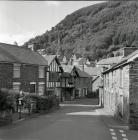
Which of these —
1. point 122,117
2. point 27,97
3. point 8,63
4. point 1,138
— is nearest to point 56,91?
A: point 8,63

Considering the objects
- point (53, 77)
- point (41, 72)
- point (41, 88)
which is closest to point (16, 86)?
point (41, 72)

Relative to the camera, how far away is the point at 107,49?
181750 millimetres

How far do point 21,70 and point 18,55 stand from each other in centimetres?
237

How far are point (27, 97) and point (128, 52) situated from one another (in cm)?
1108

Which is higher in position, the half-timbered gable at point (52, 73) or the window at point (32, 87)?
the half-timbered gable at point (52, 73)

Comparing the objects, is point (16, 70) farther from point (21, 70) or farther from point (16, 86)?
point (16, 86)

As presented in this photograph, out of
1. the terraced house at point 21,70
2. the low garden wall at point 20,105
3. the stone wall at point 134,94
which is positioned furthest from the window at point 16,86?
the stone wall at point 134,94

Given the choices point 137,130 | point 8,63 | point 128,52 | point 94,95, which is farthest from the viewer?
point 94,95

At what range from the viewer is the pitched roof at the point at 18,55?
111 ft

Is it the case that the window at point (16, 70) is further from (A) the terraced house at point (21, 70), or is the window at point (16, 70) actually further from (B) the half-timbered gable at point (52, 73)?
(B) the half-timbered gable at point (52, 73)

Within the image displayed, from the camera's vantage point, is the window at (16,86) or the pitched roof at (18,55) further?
the window at (16,86)

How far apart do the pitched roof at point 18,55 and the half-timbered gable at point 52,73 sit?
17.8 feet

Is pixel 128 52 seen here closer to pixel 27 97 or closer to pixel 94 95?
pixel 27 97

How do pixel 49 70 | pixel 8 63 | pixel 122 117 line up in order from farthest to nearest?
pixel 49 70
pixel 8 63
pixel 122 117
